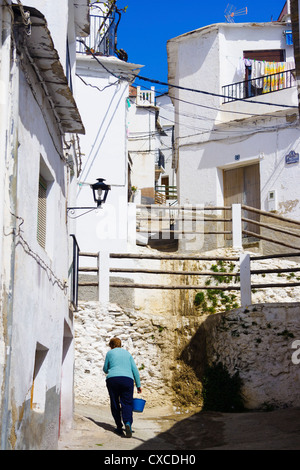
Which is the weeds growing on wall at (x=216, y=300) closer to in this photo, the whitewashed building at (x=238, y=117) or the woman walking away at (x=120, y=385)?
the woman walking away at (x=120, y=385)

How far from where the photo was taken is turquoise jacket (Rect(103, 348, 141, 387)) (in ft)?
29.0

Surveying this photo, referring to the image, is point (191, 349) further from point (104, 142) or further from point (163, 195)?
point (163, 195)

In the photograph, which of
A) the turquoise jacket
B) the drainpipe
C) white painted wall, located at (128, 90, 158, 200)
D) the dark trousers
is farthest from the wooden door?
the drainpipe

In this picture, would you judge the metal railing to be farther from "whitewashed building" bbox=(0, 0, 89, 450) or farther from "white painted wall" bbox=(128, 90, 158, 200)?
"whitewashed building" bbox=(0, 0, 89, 450)

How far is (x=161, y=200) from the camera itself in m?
31.8

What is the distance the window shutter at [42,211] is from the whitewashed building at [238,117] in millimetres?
12039

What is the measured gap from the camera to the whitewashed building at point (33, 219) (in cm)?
518

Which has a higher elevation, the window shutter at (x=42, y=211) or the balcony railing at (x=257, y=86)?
the balcony railing at (x=257, y=86)

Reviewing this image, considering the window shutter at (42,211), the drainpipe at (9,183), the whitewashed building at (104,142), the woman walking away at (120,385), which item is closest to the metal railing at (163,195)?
the whitewashed building at (104,142)

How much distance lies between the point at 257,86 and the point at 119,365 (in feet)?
46.3

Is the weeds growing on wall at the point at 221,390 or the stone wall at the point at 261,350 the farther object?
the weeds growing on wall at the point at 221,390

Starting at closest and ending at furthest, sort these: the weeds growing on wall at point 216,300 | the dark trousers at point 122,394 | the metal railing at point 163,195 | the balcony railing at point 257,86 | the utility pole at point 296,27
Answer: the dark trousers at point 122,394
the utility pole at point 296,27
the weeds growing on wall at point 216,300
the balcony railing at point 257,86
the metal railing at point 163,195

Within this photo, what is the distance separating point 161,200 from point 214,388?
68.8ft
